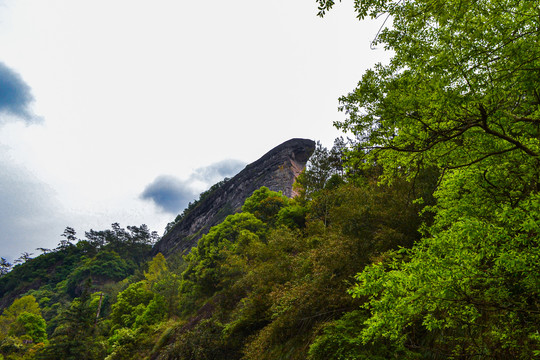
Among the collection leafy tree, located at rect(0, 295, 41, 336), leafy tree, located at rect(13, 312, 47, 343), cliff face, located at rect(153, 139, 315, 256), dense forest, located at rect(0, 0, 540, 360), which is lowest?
dense forest, located at rect(0, 0, 540, 360)

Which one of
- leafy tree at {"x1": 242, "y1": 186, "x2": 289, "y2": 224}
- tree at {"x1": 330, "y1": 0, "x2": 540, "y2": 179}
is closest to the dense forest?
tree at {"x1": 330, "y1": 0, "x2": 540, "y2": 179}

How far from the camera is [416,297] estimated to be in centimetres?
376

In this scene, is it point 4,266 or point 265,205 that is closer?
point 265,205

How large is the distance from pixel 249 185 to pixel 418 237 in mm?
45921

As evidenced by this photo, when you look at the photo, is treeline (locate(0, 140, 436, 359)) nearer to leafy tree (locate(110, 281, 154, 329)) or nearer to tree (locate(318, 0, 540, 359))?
leafy tree (locate(110, 281, 154, 329))

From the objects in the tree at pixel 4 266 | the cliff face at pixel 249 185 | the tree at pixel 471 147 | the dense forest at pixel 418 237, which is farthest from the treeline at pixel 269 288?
the tree at pixel 4 266

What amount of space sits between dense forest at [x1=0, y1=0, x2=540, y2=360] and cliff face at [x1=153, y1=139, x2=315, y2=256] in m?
27.1

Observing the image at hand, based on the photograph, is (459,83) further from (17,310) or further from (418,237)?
(17,310)

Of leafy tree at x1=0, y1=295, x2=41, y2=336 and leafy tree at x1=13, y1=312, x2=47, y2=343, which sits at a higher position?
leafy tree at x1=0, y1=295, x2=41, y2=336

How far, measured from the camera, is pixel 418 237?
926 centimetres

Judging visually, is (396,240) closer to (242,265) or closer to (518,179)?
(518,179)

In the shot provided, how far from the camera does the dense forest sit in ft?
11.7

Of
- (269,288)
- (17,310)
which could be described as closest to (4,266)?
(17,310)

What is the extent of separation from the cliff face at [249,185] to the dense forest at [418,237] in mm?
27053
